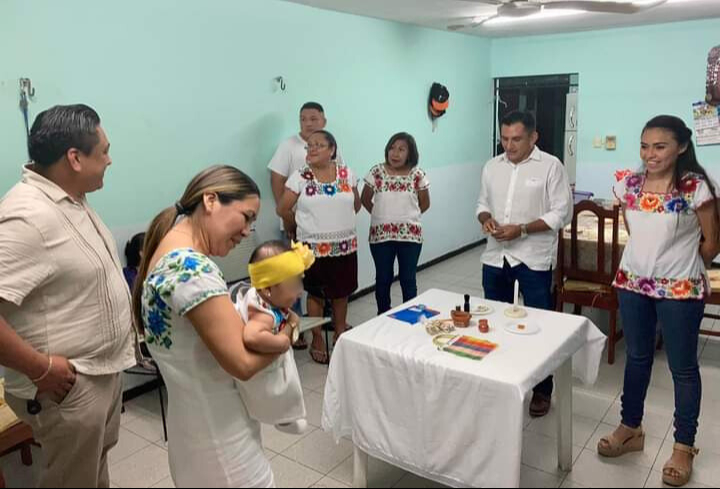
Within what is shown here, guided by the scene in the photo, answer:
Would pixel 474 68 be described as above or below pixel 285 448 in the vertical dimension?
above

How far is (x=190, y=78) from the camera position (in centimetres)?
335

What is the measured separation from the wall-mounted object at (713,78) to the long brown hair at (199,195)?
5259 millimetres

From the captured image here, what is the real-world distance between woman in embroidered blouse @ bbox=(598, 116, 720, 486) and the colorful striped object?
2.17 feet

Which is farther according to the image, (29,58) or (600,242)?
(600,242)

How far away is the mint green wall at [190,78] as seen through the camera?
2.71 m

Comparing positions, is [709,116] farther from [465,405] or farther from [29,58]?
[29,58]

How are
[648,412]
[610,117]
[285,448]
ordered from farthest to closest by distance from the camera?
1. [610,117]
2. [648,412]
3. [285,448]

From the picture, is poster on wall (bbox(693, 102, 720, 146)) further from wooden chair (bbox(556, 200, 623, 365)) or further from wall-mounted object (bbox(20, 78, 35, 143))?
wall-mounted object (bbox(20, 78, 35, 143))

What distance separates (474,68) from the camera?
6160 millimetres

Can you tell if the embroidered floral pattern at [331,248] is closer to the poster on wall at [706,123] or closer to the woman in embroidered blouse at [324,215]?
the woman in embroidered blouse at [324,215]

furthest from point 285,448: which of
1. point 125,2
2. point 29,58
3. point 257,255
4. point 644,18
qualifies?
point 644,18

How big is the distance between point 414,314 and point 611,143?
4307 mm

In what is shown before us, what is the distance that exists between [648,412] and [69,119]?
109 inches

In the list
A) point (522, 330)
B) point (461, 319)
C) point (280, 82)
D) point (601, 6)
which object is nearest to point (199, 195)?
point (461, 319)
